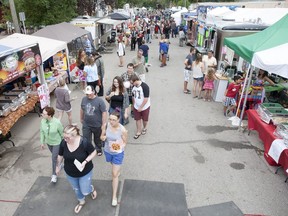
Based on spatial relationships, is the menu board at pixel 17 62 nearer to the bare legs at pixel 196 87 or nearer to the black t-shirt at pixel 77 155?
the black t-shirt at pixel 77 155

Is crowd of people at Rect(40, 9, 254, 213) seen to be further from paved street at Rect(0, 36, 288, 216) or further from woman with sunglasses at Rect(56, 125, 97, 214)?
paved street at Rect(0, 36, 288, 216)

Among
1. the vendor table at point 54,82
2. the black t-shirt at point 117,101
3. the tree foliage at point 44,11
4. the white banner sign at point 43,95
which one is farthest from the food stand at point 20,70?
the tree foliage at point 44,11

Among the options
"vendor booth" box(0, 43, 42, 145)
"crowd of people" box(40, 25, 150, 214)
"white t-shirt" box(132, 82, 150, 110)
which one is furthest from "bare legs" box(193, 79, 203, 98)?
"vendor booth" box(0, 43, 42, 145)

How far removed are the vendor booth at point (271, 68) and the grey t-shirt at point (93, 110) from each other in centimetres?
362

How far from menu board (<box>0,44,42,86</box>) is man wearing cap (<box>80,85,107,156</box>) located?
241 cm

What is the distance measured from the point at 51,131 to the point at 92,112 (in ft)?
2.93

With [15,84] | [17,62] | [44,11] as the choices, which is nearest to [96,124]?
[17,62]

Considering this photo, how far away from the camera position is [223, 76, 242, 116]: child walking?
7629 millimetres

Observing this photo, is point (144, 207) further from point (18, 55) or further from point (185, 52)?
point (185, 52)

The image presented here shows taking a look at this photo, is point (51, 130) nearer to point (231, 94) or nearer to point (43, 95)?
point (43, 95)

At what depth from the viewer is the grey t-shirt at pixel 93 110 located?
4.96m

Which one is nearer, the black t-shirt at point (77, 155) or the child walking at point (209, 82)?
the black t-shirt at point (77, 155)

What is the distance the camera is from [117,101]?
5734 mm

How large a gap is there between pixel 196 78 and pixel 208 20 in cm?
719
